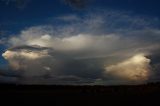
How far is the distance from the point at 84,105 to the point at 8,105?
627 inches

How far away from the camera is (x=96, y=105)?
207 feet

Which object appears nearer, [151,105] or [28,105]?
[151,105]

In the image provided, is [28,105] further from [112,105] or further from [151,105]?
[151,105]

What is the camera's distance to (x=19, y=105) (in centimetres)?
6350

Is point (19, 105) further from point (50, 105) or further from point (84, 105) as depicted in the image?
point (84, 105)

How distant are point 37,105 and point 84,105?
9.87 meters

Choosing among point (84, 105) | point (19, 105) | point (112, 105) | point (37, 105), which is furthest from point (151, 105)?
point (19, 105)

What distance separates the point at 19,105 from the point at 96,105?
53.5 feet

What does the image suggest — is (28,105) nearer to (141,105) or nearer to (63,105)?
(63,105)

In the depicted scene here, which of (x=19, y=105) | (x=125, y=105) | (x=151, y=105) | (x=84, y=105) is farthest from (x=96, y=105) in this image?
(x=19, y=105)

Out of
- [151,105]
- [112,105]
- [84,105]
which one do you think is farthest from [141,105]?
[84,105]

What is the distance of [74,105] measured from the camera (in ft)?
207

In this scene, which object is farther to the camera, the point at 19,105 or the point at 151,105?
the point at 19,105

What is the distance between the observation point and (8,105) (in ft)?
206
